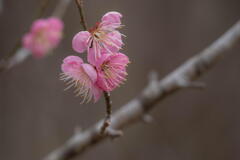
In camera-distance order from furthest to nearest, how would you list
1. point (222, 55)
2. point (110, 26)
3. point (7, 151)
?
point (7, 151) < point (222, 55) < point (110, 26)

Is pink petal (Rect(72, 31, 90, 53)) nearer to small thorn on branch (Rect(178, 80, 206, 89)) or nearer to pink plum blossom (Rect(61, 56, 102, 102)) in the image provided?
pink plum blossom (Rect(61, 56, 102, 102))

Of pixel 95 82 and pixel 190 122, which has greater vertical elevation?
pixel 190 122

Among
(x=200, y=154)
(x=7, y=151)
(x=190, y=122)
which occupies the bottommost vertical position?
(x=200, y=154)

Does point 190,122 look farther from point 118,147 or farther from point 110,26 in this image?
point 110,26

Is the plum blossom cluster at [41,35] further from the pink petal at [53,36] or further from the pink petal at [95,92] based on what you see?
the pink petal at [95,92]

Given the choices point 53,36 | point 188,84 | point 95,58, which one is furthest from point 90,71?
point 53,36

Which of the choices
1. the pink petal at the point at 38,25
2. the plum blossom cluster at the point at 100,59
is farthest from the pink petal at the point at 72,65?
the pink petal at the point at 38,25

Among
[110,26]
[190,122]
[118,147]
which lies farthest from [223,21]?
[110,26]

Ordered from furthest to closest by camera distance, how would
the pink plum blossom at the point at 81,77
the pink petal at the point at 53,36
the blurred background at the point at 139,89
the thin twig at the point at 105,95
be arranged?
the blurred background at the point at 139,89
the pink petal at the point at 53,36
the pink plum blossom at the point at 81,77
the thin twig at the point at 105,95
